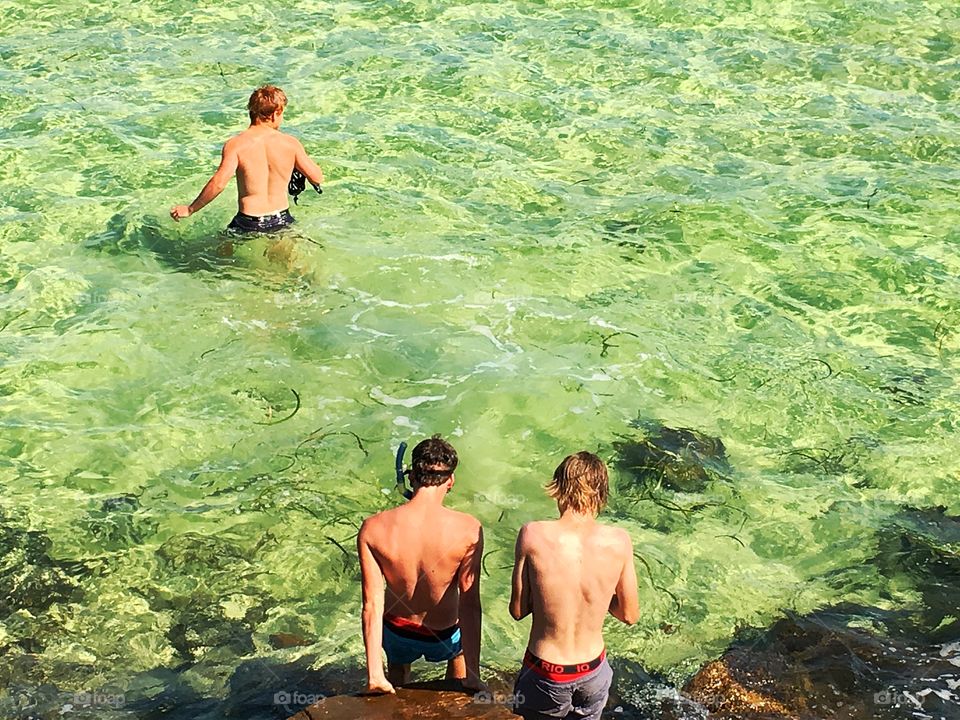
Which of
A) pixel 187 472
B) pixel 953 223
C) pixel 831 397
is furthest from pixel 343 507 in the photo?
pixel 953 223

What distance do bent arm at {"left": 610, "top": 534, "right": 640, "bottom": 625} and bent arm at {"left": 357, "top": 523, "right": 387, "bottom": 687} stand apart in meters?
1.09

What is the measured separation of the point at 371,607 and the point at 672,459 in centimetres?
367

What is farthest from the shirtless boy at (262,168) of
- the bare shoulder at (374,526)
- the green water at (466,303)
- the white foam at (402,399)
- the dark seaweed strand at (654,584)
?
the bare shoulder at (374,526)

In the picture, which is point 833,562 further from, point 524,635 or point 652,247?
point 652,247

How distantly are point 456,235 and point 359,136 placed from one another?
2.54 metres

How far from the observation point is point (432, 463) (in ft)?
16.8

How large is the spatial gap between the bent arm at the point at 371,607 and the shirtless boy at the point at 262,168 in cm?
521

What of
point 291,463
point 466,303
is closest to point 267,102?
point 466,303

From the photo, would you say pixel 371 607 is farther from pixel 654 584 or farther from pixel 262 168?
pixel 262 168

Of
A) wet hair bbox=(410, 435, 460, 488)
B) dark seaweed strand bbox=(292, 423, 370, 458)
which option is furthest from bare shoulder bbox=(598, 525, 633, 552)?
dark seaweed strand bbox=(292, 423, 370, 458)

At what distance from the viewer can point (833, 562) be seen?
735cm

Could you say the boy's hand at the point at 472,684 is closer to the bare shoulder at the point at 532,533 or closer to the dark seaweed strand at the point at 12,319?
the bare shoulder at the point at 532,533

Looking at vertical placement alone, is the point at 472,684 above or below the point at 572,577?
below

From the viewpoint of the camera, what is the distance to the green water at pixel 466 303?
7105 mm
